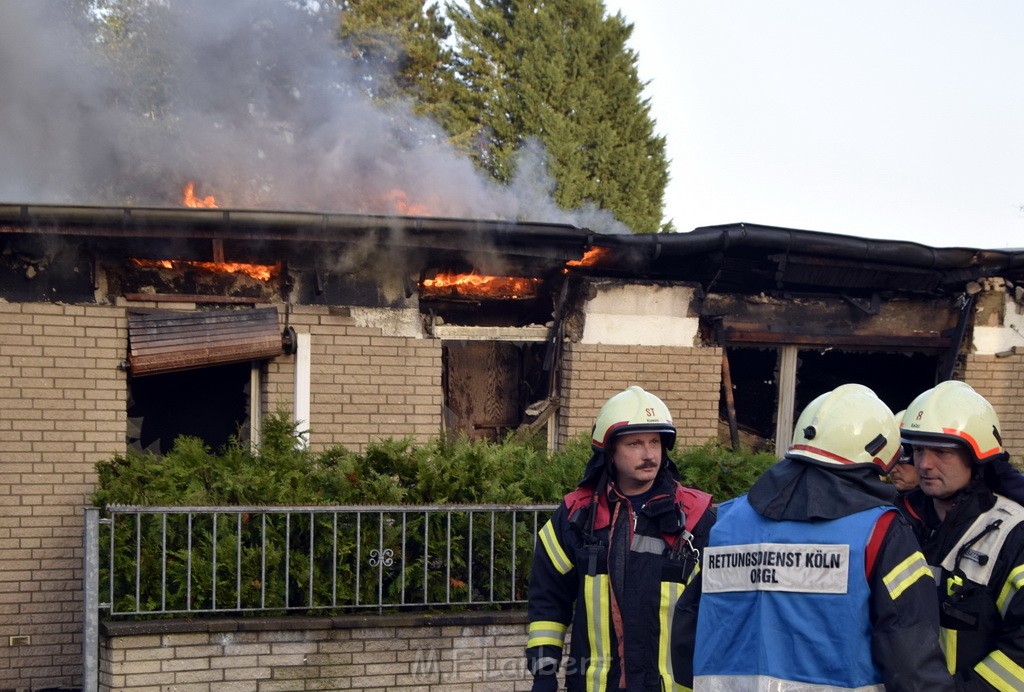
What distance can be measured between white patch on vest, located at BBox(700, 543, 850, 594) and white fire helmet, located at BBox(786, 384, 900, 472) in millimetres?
280

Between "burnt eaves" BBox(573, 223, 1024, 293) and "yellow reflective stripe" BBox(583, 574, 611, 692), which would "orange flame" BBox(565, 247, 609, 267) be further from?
"yellow reflective stripe" BBox(583, 574, 611, 692)

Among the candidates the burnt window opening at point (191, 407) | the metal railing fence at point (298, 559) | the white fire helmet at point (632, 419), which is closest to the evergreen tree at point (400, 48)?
the burnt window opening at point (191, 407)

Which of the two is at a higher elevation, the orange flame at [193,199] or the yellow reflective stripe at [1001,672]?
the orange flame at [193,199]

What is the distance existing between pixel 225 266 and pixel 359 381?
1.35m

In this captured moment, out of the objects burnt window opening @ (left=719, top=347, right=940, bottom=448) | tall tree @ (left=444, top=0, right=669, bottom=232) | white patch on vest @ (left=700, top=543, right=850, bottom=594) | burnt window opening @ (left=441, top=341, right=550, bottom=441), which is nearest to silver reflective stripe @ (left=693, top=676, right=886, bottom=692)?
white patch on vest @ (left=700, top=543, right=850, bottom=594)

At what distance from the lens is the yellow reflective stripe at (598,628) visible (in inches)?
153

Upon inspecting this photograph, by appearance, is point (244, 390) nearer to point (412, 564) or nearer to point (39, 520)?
point (39, 520)

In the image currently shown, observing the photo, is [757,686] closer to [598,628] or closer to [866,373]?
[598,628]

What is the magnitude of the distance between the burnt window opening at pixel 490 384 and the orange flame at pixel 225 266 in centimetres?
168

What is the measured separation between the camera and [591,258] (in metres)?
8.53

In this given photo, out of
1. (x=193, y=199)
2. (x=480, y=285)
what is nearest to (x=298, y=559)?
(x=480, y=285)

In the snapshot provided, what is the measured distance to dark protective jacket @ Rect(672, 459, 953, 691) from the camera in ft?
9.39

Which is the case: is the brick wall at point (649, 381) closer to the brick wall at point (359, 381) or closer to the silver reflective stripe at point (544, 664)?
the brick wall at point (359, 381)

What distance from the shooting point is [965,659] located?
3457 mm
